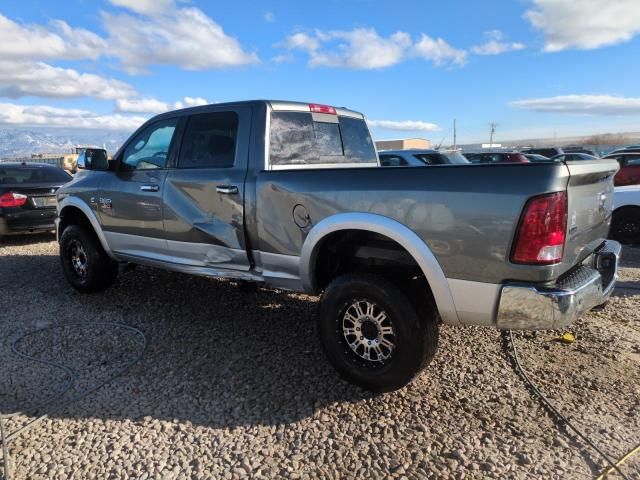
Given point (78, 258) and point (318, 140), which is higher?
point (318, 140)

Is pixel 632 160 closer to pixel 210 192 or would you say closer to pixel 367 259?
pixel 367 259

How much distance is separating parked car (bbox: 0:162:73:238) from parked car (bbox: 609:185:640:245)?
9.45 m

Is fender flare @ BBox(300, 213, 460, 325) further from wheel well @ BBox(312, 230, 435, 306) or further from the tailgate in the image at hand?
the tailgate

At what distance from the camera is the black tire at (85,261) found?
514 cm

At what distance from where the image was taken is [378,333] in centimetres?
312

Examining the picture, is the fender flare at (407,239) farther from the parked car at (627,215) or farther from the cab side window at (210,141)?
the parked car at (627,215)

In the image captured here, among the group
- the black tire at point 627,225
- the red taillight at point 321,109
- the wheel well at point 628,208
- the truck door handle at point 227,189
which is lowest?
the black tire at point 627,225

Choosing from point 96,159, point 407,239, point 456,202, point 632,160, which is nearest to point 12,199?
point 96,159

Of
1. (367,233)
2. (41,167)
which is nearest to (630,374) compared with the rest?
(367,233)

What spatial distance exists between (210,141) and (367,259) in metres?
1.73

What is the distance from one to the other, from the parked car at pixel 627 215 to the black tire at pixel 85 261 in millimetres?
7526

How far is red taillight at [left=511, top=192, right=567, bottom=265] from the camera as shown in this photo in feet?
8.11

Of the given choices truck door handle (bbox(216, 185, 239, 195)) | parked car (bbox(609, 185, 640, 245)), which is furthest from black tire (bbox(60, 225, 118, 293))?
parked car (bbox(609, 185, 640, 245))

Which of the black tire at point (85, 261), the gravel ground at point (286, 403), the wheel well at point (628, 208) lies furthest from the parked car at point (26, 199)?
the wheel well at point (628, 208)
